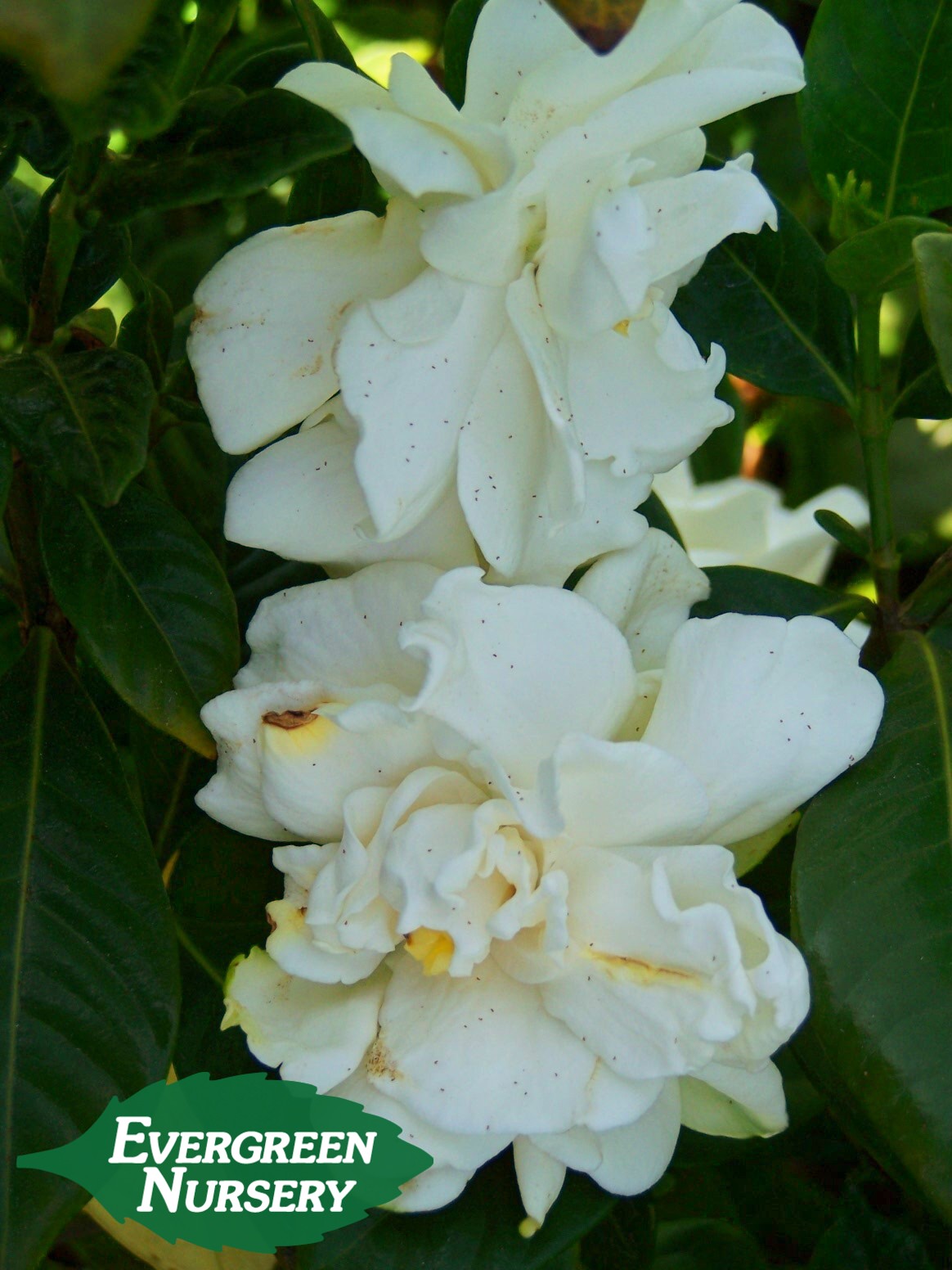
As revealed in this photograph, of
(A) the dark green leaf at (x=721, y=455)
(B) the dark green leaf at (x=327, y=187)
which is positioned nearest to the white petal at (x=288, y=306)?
(B) the dark green leaf at (x=327, y=187)

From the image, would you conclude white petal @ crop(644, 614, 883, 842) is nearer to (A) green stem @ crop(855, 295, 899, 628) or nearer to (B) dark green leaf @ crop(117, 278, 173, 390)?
(A) green stem @ crop(855, 295, 899, 628)

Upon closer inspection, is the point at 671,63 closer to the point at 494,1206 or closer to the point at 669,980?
the point at 669,980

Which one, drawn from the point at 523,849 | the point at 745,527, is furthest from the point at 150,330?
the point at 745,527

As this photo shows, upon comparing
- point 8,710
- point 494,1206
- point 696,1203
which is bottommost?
point 696,1203

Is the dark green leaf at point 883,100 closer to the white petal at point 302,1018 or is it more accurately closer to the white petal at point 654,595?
the white petal at point 654,595

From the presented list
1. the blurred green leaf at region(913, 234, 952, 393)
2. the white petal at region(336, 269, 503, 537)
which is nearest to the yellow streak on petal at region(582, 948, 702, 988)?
the white petal at region(336, 269, 503, 537)

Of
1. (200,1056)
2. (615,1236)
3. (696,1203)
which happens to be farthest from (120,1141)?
(696,1203)

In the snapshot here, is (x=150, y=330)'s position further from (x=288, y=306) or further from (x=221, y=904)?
(x=221, y=904)
